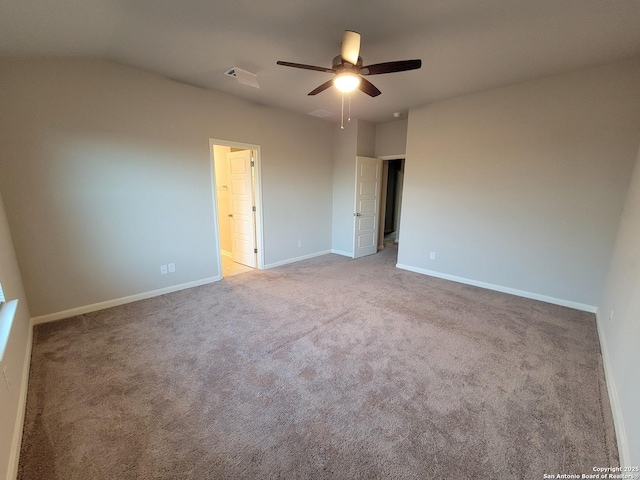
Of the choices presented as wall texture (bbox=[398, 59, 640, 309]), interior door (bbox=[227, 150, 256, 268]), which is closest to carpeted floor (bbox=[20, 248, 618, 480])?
wall texture (bbox=[398, 59, 640, 309])

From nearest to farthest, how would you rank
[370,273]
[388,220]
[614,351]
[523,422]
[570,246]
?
[523,422], [614,351], [570,246], [370,273], [388,220]

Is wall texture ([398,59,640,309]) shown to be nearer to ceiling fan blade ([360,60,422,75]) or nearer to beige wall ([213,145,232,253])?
ceiling fan blade ([360,60,422,75])

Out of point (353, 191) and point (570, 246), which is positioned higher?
point (353, 191)

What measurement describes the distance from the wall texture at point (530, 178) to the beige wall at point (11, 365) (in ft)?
15.2

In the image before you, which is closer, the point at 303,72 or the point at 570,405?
the point at 570,405

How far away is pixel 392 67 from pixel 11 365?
10.9 feet

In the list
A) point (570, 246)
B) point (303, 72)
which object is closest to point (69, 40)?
point (303, 72)

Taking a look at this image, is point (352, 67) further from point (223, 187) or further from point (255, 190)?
point (223, 187)

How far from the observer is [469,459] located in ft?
4.58

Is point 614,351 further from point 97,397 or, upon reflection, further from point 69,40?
point 69,40

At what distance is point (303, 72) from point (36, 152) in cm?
283

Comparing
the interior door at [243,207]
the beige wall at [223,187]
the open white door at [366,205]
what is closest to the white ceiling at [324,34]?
the interior door at [243,207]

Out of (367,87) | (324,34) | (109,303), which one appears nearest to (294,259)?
(109,303)

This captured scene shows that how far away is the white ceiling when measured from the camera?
6.17 feet
